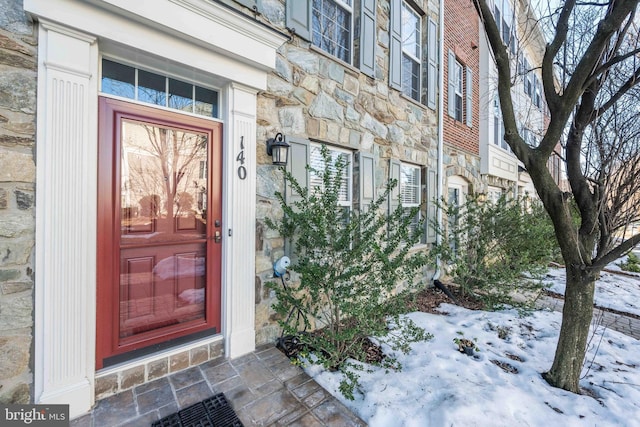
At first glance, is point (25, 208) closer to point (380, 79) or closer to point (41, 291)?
point (41, 291)

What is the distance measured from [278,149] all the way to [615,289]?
6.72 meters

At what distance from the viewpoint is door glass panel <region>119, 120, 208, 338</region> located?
212 cm

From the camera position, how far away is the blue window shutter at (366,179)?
12.0 ft

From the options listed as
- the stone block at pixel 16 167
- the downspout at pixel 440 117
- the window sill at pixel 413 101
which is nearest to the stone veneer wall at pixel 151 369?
the stone block at pixel 16 167

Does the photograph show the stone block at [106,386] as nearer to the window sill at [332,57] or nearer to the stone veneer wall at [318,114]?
the stone veneer wall at [318,114]

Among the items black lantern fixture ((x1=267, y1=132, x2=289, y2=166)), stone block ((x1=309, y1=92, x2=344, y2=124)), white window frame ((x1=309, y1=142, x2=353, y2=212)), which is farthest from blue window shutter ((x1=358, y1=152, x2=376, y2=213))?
black lantern fixture ((x1=267, y1=132, x2=289, y2=166))

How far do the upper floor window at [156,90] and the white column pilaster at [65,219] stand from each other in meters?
0.17

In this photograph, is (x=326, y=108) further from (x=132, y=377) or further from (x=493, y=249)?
(x=493, y=249)

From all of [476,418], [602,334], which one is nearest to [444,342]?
[476,418]

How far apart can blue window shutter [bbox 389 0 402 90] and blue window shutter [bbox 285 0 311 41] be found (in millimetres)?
1640

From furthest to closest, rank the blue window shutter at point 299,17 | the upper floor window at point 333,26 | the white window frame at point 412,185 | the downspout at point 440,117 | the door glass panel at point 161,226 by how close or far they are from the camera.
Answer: the downspout at point 440,117 → the white window frame at point 412,185 → the upper floor window at point 333,26 → the blue window shutter at point 299,17 → the door glass panel at point 161,226

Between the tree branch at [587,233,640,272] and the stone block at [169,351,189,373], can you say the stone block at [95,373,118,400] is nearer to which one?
the stone block at [169,351,189,373]

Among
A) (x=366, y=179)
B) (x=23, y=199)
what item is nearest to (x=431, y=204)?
(x=366, y=179)

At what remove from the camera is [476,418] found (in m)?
1.83
